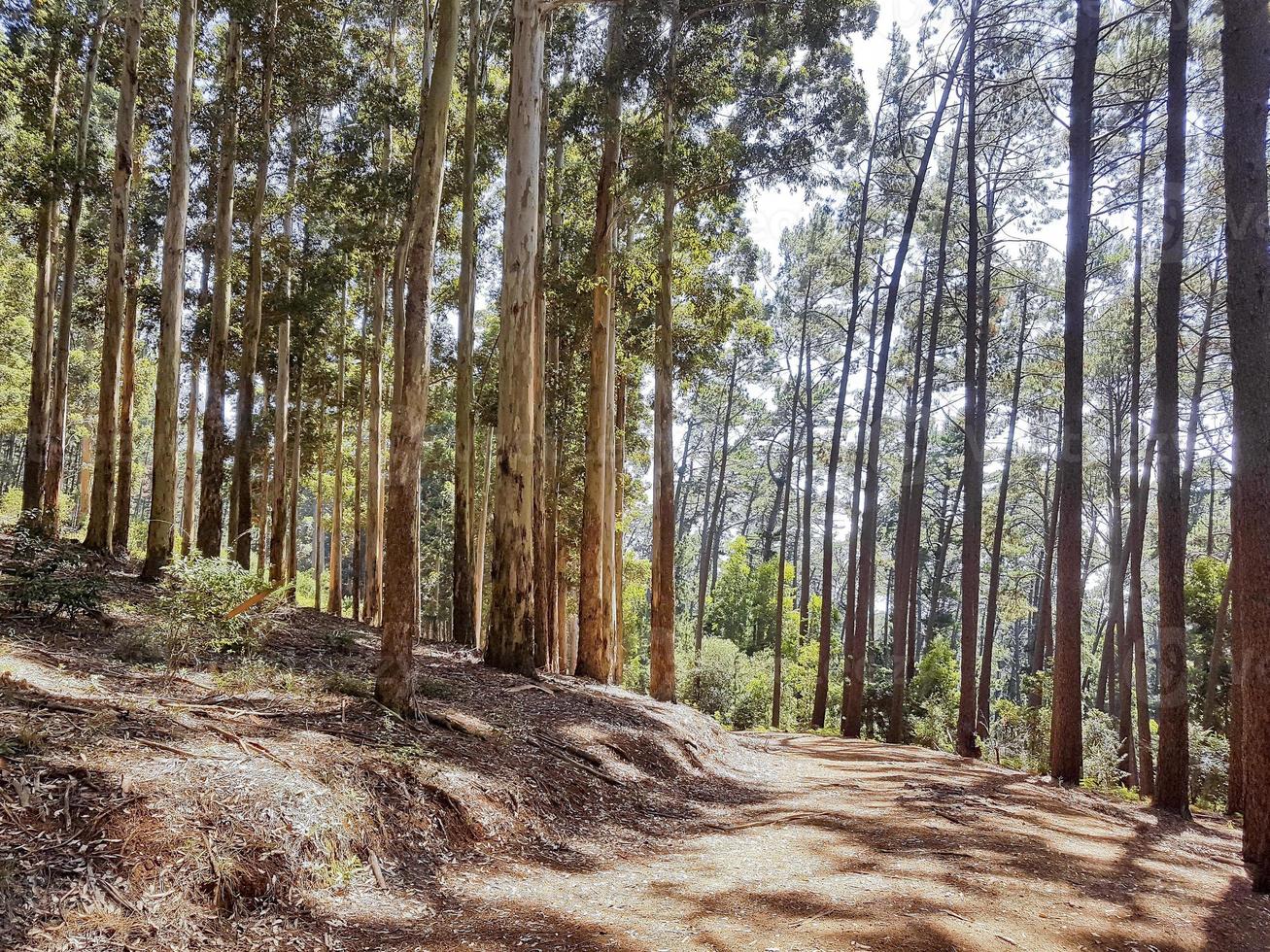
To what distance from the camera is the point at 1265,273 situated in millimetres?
5617

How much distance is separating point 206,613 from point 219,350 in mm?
7081

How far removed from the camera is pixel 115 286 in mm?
11266

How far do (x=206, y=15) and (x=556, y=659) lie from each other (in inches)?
578

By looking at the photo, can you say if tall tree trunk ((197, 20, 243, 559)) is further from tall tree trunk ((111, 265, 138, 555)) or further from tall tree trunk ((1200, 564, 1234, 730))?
tall tree trunk ((1200, 564, 1234, 730))

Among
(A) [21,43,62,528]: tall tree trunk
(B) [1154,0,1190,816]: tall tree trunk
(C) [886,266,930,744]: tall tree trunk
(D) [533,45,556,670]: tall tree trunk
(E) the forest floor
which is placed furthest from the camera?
(C) [886,266,930,744]: tall tree trunk

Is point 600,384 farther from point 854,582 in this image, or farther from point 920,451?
point 854,582

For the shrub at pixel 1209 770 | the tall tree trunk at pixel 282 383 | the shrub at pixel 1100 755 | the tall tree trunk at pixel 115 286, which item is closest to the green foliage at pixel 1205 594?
the shrub at pixel 1100 755

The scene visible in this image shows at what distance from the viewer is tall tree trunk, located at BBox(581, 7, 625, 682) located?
11.9 m

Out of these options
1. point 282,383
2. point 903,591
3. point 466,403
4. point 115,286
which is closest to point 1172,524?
point 903,591

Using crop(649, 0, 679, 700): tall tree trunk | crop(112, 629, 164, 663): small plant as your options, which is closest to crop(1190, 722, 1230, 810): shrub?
crop(649, 0, 679, 700): tall tree trunk

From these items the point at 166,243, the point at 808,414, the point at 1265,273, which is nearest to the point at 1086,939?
the point at 1265,273

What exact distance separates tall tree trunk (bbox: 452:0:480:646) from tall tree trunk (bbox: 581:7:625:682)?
213cm

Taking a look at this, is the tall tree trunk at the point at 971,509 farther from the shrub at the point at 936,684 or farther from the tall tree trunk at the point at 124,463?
the tall tree trunk at the point at 124,463

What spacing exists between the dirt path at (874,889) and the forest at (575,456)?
0.05 m
